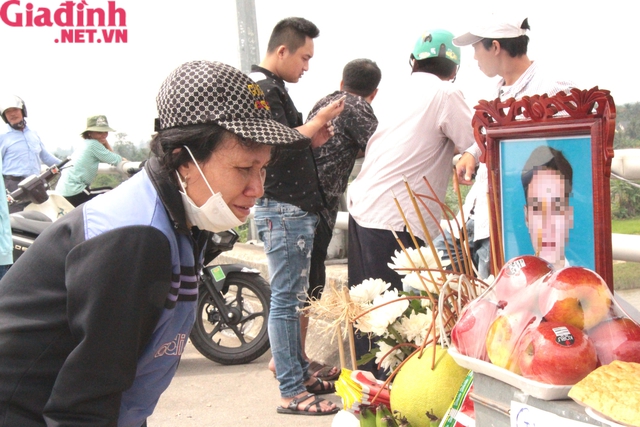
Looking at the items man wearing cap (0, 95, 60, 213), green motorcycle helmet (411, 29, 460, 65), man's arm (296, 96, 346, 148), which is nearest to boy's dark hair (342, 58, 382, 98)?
man's arm (296, 96, 346, 148)

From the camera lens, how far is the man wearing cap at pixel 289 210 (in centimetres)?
353

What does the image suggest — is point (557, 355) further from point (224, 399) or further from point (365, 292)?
point (224, 399)

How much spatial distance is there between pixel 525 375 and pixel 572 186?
43 centimetres

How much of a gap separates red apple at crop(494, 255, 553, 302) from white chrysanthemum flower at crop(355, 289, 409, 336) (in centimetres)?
31

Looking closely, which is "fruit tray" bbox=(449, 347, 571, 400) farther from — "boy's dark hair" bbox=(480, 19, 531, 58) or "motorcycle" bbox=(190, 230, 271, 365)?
"motorcycle" bbox=(190, 230, 271, 365)

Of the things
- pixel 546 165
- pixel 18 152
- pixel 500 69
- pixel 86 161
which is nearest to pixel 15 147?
pixel 18 152

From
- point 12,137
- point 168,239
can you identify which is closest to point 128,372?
point 168,239

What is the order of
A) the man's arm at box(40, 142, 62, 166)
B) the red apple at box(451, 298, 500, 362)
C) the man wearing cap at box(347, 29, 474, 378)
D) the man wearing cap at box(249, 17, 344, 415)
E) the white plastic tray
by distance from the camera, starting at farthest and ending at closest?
the man's arm at box(40, 142, 62, 166)
the man wearing cap at box(249, 17, 344, 415)
the man wearing cap at box(347, 29, 474, 378)
the red apple at box(451, 298, 500, 362)
the white plastic tray

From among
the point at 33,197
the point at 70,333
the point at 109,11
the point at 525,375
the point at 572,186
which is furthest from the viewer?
the point at 109,11

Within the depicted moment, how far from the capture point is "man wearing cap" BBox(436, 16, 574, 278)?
2.79 metres

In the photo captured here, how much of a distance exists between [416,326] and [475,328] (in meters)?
0.33

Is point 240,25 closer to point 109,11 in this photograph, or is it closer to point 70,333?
point 109,11

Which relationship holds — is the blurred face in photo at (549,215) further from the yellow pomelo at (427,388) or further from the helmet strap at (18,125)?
the helmet strap at (18,125)

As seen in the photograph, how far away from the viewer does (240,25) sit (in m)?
5.71
